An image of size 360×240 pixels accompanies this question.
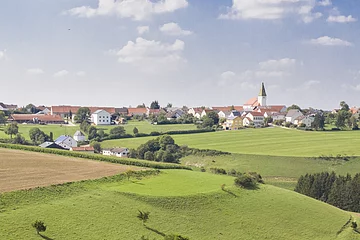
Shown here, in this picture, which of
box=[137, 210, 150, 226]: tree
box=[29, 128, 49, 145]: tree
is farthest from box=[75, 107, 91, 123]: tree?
box=[137, 210, 150, 226]: tree

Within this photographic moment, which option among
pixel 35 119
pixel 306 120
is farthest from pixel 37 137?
pixel 306 120

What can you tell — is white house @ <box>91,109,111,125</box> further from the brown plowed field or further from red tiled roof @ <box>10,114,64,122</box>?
the brown plowed field

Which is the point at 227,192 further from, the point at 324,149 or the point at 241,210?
the point at 324,149

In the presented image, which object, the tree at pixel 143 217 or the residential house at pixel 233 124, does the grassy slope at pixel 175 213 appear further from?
the residential house at pixel 233 124

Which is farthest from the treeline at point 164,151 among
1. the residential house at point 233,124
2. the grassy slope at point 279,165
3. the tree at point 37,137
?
the residential house at point 233,124

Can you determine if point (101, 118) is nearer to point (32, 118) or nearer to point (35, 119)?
point (35, 119)
